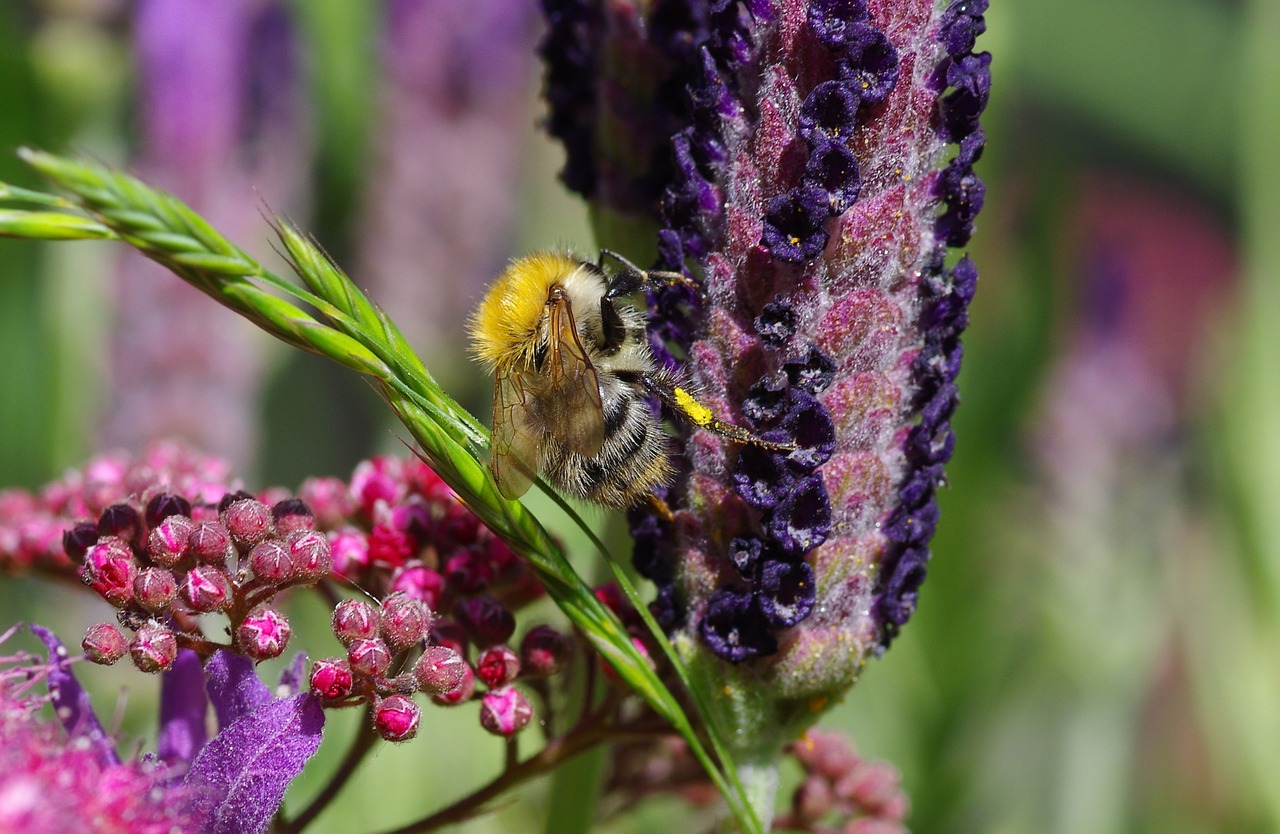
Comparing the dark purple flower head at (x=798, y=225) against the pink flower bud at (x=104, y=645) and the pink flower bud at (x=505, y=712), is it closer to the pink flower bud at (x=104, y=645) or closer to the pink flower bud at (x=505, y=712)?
the pink flower bud at (x=505, y=712)

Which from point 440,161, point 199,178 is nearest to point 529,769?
point 199,178

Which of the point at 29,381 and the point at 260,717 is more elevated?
the point at 260,717

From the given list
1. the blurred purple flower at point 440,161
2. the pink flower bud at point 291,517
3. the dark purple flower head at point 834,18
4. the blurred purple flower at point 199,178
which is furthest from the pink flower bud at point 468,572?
the blurred purple flower at point 440,161

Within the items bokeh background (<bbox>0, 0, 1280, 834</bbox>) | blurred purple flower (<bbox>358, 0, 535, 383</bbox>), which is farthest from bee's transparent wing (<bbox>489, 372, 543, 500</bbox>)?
blurred purple flower (<bbox>358, 0, 535, 383</bbox>)

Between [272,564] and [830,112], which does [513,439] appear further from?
[830,112]

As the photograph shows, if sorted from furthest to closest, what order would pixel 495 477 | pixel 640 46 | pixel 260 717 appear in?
pixel 640 46, pixel 495 477, pixel 260 717

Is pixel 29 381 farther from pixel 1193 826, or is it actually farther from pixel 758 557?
pixel 1193 826

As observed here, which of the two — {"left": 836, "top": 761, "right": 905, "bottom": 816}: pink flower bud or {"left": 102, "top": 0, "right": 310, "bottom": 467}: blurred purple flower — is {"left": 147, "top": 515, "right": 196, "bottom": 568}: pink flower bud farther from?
{"left": 102, "top": 0, "right": 310, "bottom": 467}: blurred purple flower

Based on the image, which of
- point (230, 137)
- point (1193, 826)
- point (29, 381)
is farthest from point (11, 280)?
point (1193, 826)
